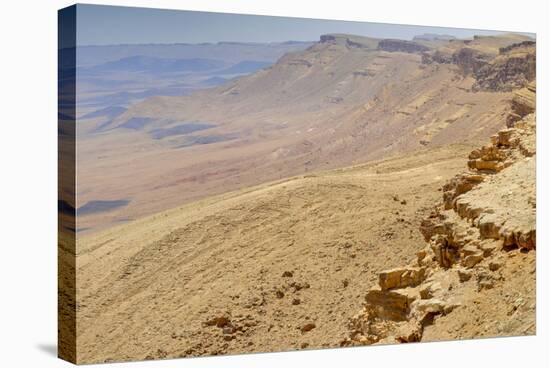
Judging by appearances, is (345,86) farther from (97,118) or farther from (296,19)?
(97,118)

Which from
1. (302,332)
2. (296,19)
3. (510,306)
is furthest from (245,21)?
(510,306)

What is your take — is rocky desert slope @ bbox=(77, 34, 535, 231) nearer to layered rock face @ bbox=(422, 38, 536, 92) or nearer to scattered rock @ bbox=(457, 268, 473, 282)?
layered rock face @ bbox=(422, 38, 536, 92)

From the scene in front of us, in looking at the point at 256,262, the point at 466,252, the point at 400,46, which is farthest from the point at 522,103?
the point at 256,262

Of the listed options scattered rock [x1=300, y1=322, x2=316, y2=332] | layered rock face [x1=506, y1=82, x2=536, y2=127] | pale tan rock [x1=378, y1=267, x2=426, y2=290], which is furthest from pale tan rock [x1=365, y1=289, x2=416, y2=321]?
layered rock face [x1=506, y1=82, x2=536, y2=127]

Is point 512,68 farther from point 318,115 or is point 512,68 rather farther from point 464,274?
point 464,274

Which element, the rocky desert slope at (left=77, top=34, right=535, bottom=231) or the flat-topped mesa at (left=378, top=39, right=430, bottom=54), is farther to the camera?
the flat-topped mesa at (left=378, top=39, right=430, bottom=54)

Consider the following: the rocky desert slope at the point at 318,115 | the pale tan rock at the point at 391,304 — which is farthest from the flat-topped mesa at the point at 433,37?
the pale tan rock at the point at 391,304

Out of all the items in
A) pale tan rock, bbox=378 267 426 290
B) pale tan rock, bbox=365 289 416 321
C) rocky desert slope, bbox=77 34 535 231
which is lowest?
pale tan rock, bbox=365 289 416 321
